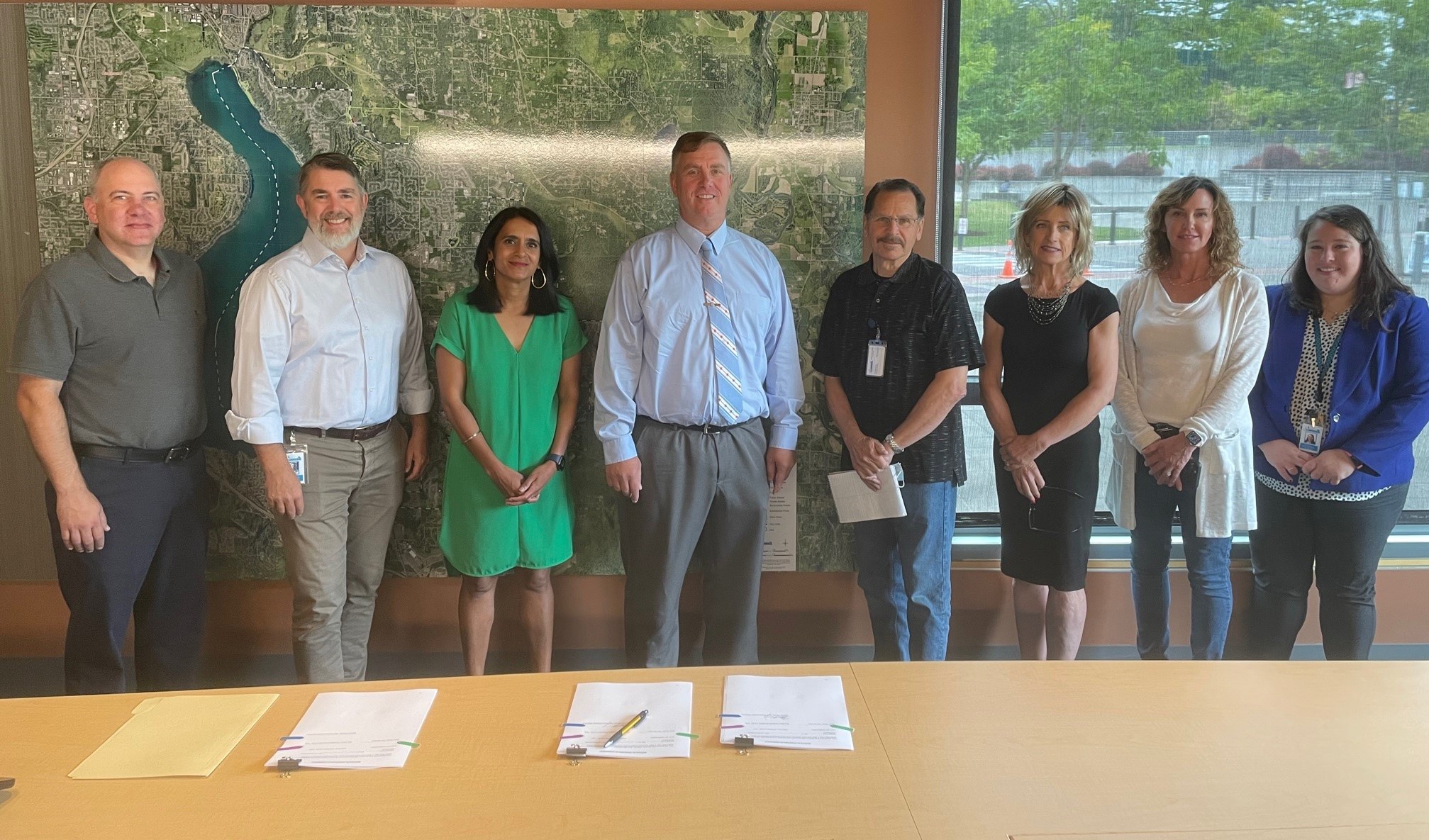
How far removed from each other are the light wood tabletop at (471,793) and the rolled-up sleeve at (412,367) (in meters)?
1.84

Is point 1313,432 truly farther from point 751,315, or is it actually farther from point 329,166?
point 329,166

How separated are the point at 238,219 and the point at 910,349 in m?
2.52

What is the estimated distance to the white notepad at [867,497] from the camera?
325 centimetres

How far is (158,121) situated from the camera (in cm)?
357

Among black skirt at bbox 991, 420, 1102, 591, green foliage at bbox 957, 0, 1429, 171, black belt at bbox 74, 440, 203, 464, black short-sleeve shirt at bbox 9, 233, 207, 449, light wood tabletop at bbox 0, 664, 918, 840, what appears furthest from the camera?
green foliage at bbox 957, 0, 1429, 171

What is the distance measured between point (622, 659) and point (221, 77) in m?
2.65

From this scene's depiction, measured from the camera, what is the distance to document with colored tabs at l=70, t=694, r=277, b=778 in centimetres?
152

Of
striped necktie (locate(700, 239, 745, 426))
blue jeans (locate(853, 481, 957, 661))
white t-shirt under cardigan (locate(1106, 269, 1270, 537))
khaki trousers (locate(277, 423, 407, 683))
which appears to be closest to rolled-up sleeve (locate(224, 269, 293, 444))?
khaki trousers (locate(277, 423, 407, 683))

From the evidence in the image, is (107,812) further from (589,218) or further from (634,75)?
(634,75)

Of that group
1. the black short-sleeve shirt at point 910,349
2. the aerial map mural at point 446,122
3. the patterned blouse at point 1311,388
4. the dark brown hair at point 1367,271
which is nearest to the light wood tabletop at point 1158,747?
the black short-sleeve shirt at point 910,349

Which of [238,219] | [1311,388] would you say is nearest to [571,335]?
[238,219]

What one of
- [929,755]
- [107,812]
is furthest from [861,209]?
[107,812]

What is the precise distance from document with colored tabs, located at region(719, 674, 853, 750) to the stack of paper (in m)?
0.54

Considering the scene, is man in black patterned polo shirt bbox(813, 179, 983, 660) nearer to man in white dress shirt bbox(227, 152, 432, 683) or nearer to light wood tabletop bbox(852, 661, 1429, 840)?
light wood tabletop bbox(852, 661, 1429, 840)
